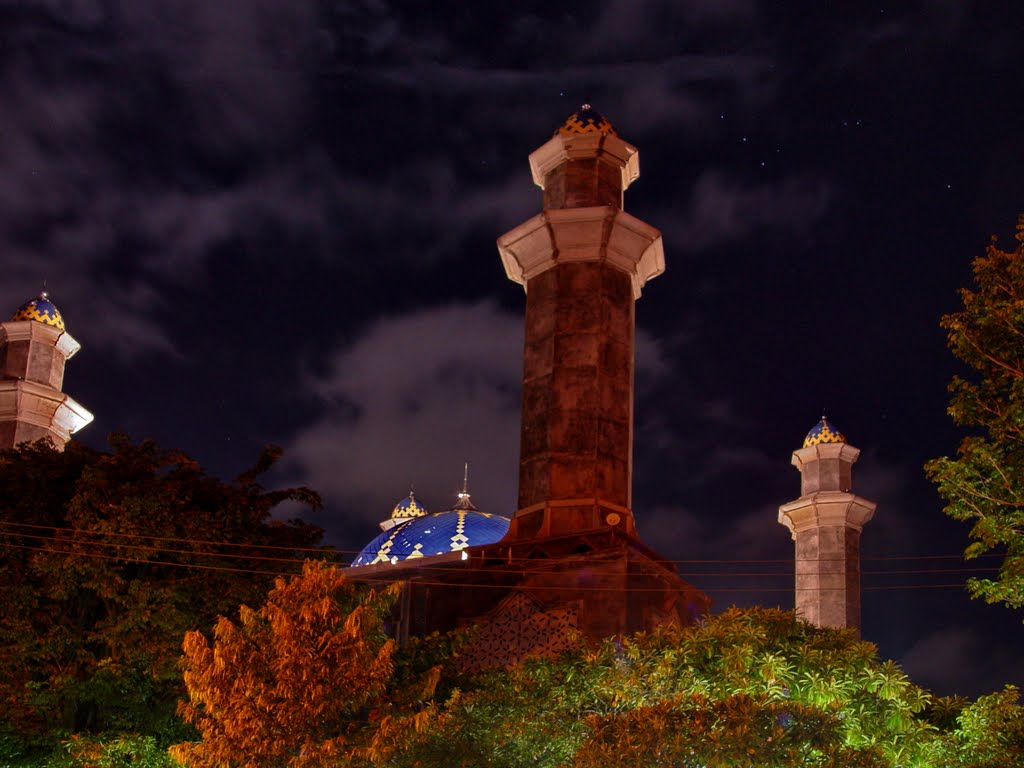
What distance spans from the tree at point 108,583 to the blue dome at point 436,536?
698 cm

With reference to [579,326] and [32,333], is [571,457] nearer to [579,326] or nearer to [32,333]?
[579,326]

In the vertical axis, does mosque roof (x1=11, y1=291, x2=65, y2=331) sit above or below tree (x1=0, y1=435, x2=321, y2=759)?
above

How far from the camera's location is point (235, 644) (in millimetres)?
10766

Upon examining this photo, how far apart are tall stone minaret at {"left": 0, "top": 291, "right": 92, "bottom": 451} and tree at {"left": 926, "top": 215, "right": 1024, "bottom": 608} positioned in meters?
16.2

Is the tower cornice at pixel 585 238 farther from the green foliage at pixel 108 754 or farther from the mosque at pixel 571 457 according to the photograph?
the green foliage at pixel 108 754

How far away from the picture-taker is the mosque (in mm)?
15477

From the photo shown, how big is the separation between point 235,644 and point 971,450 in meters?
6.52

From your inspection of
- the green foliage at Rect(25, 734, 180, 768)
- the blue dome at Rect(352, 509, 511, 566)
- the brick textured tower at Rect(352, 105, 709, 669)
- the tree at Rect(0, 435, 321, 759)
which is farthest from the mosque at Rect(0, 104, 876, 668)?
the green foliage at Rect(25, 734, 180, 768)

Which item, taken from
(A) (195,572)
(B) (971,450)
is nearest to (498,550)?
(A) (195,572)

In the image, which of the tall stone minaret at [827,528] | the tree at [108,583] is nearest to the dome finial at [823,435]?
the tall stone minaret at [827,528]

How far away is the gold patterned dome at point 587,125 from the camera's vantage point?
18.0 metres

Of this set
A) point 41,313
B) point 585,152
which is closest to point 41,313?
point 41,313

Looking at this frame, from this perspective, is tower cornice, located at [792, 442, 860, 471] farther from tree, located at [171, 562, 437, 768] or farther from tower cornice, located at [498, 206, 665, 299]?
tree, located at [171, 562, 437, 768]

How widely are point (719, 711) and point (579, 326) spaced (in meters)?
8.69
